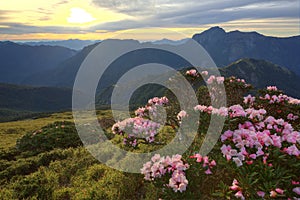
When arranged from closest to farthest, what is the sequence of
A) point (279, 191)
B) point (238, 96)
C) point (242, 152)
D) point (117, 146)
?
point (279, 191)
point (242, 152)
point (238, 96)
point (117, 146)

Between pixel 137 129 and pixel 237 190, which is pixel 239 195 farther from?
pixel 137 129

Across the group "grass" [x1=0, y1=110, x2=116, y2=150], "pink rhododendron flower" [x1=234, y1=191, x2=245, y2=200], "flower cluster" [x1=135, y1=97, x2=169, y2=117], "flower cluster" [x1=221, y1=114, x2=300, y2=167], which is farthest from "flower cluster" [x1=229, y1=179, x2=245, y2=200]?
"grass" [x1=0, y1=110, x2=116, y2=150]

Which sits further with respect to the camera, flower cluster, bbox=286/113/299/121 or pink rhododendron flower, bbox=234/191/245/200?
flower cluster, bbox=286/113/299/121

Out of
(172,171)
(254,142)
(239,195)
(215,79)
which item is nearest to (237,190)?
(239,195)

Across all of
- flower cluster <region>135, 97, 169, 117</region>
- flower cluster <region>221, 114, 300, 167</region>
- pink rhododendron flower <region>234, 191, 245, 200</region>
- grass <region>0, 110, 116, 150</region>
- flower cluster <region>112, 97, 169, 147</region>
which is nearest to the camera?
pink rhododendron flower <region>234, 191, 245, 200</region>

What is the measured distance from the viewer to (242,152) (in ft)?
18.3

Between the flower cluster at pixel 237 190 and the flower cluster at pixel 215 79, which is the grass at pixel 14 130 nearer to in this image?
the flower cluster at pixel 215 79

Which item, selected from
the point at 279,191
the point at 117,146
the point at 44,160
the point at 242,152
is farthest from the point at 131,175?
the point at 44,160

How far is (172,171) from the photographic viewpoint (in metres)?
5.75

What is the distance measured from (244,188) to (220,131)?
1735mm

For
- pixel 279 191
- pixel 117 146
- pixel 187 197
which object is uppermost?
pixel 279 191

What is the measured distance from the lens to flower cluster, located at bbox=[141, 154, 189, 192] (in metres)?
5.39

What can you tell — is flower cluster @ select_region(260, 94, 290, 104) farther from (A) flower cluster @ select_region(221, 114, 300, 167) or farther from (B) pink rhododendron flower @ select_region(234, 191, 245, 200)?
(B) pink rhododendron flower @ select_region(234, 191, 245, 200)

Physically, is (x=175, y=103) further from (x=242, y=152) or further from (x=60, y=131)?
(x=60, y=131)
